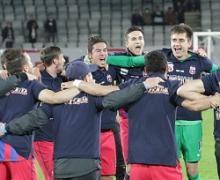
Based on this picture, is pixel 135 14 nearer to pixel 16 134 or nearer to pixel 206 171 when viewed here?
pixel 206 171

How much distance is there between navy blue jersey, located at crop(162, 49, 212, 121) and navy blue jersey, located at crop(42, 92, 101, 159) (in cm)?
263

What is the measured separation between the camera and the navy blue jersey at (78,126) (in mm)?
6578

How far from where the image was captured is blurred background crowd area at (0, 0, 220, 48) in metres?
29.4

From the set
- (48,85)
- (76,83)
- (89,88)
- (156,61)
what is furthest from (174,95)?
(48,85)

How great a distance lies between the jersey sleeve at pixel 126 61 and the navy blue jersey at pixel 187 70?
59 centimetres

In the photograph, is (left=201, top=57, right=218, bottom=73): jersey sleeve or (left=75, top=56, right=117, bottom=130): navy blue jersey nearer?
(left=75, top=56, right=117, bottom=130): navy blue jersey

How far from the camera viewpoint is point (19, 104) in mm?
7074

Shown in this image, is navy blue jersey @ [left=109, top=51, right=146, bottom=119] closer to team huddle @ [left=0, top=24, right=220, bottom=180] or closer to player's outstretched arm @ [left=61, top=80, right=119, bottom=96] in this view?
team huddle @ [left=0, top=24, right=220, bottom=180]

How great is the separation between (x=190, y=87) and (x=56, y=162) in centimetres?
149

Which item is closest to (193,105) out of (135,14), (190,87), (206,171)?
(190,87)

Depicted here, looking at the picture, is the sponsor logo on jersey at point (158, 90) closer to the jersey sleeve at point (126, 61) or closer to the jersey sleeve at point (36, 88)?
the jersey sleeve at point (36, 88)

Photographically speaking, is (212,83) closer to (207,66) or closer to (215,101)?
(215,101)

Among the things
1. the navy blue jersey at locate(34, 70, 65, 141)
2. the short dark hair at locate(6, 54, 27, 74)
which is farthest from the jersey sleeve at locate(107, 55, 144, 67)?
the short dark hair at locate(6, 54, 27, 74)

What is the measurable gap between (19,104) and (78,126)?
828 millimetres
